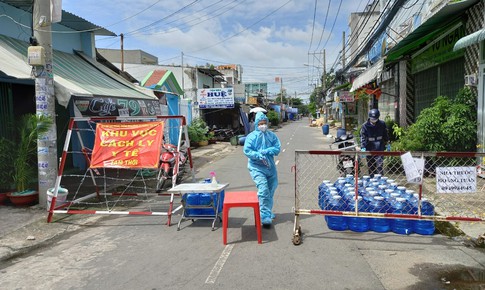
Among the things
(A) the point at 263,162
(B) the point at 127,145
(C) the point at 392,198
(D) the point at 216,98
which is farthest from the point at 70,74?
(D) the point at 216,98

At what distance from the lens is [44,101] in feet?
24.7

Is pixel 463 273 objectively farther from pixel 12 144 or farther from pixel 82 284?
pixel 12 144

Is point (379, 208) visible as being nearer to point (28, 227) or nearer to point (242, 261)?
point (242, 261)

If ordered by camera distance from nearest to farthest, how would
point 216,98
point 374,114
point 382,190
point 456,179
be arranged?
point 456,179 → point 382,190 → point 374,114 → point 216,98

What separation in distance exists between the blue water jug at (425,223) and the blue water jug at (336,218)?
39.6 inches

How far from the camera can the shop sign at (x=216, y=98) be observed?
2516 centimetres

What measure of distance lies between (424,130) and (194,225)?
6.09m

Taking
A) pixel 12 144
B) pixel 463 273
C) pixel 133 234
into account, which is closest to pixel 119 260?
pixel 133 234

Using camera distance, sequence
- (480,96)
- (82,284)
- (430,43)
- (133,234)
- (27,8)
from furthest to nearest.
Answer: (430,43) < (27,8) < (480,96) < (133,234) < (82,284)

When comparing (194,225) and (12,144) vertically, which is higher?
(12,144)

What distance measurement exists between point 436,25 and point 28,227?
10.6 m

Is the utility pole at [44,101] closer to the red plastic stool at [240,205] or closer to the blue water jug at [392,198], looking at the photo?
the red plastic stool at [240,205]

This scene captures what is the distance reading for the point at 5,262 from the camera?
198 inches

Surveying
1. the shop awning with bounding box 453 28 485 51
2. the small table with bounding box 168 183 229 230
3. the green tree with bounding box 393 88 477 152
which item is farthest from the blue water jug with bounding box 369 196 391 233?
the green tree with bounding box 393 88 477 152
